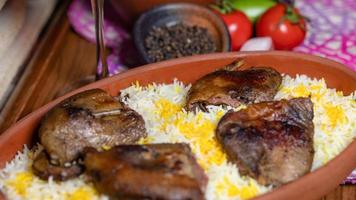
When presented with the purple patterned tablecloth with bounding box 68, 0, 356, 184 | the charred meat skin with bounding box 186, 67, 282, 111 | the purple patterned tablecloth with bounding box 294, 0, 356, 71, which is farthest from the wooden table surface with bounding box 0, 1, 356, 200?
the purple patterned tablecloth with bounding box 294, 0, 356, 71

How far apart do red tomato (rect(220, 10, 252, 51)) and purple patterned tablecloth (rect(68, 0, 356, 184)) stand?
237mm

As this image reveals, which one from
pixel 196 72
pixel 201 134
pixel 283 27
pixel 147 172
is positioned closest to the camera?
pixel 147 172

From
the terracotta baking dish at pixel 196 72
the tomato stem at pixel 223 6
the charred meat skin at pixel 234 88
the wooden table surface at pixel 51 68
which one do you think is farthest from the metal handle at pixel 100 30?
the tomato stem at pixel 223 6

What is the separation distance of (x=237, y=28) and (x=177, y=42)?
0.31 m

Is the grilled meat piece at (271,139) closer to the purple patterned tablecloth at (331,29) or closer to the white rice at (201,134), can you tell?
the white rice at (201,134)

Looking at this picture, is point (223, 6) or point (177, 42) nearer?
point (177, 42)

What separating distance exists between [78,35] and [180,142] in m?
1.33

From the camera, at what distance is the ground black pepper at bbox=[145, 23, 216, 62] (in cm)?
256

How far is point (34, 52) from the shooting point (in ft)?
8.61

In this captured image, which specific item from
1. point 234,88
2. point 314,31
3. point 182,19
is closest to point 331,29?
point 314,31

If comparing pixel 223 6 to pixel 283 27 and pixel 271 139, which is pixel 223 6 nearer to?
pixel 283 27

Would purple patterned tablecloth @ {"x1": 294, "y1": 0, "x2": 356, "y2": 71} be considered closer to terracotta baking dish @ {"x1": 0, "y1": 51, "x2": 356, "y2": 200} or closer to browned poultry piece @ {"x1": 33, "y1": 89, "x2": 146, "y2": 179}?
terracotta baking dish @ {"x1": 0, "y1": 51, "x2": 356, "y2": 200}

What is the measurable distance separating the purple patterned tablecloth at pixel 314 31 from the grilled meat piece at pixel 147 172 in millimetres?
1105

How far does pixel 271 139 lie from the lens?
1.59m
